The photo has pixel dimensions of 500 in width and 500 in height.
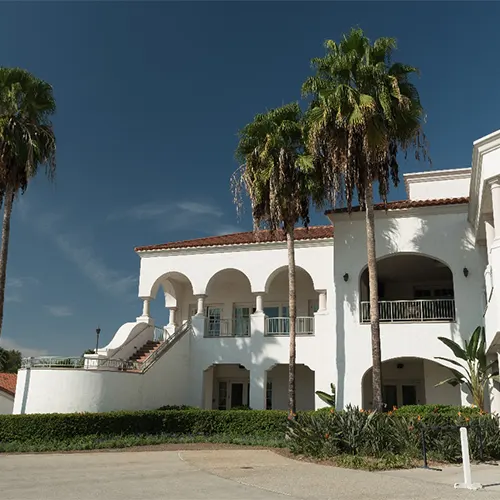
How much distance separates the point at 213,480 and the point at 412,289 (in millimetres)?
16458

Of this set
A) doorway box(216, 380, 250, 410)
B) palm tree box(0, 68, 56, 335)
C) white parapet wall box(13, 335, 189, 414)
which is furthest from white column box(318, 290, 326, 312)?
palm tree box(0, 68, 56, 335)

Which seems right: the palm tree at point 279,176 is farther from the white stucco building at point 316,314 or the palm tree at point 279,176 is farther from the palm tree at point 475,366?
the palm tree at point 475,366

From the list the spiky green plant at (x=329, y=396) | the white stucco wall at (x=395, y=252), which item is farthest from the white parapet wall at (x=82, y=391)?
the white stucco wall at (x=395, y=252)

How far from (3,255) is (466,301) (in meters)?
15.6

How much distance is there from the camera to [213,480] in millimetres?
10398

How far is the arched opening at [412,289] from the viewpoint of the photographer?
1978cm

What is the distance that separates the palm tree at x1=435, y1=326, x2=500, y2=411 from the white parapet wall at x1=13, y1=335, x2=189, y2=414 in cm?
1062

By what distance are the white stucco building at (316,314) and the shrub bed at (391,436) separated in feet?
A: 8.19

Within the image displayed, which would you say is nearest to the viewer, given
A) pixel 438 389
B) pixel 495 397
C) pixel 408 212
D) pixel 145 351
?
pixel 495 397

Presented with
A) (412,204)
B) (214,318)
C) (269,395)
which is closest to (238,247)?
(214,318)

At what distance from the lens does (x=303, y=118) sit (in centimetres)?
1942

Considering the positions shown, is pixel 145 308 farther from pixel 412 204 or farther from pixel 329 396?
pixel 412 204

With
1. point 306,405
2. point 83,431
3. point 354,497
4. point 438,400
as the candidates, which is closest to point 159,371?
point 83,431

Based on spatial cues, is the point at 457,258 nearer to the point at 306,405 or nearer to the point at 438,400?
the point at 438,400
